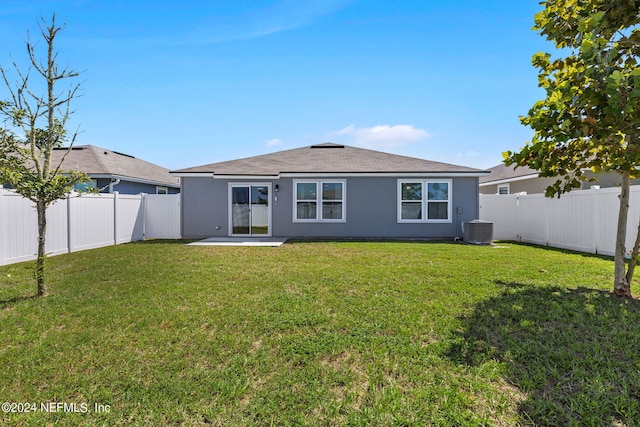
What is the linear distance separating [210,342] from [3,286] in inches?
197

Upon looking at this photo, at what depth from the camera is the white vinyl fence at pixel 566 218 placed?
27.5 feet

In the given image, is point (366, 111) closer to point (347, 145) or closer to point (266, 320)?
point (347, 145)

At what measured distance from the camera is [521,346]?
3.29 meters

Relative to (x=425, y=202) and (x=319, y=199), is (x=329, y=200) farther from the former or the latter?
(x=425, y=202)

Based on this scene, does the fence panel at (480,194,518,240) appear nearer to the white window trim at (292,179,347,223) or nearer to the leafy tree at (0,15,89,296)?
the white window trim at (292,179,347,223)

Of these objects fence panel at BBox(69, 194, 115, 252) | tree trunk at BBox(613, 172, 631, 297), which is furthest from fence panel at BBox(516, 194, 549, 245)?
fence panel at BBox(69, 194, 115, 252)

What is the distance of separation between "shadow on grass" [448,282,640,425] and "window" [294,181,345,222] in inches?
332

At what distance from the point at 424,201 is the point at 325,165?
4.40 metres

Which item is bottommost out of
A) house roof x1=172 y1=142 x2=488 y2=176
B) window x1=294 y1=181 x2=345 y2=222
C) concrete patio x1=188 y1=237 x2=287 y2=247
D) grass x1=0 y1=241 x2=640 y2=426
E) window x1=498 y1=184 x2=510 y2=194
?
grass x1=0 y1=241 x2=640 y2=426

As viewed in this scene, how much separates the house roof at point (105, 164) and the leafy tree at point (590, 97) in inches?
670

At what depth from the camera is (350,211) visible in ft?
41.9

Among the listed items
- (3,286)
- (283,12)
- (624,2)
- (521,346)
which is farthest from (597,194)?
(3,286)

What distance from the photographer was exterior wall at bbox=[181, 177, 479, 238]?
41.3 feet

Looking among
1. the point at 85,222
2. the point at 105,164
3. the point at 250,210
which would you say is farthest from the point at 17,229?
the point at 105,164
